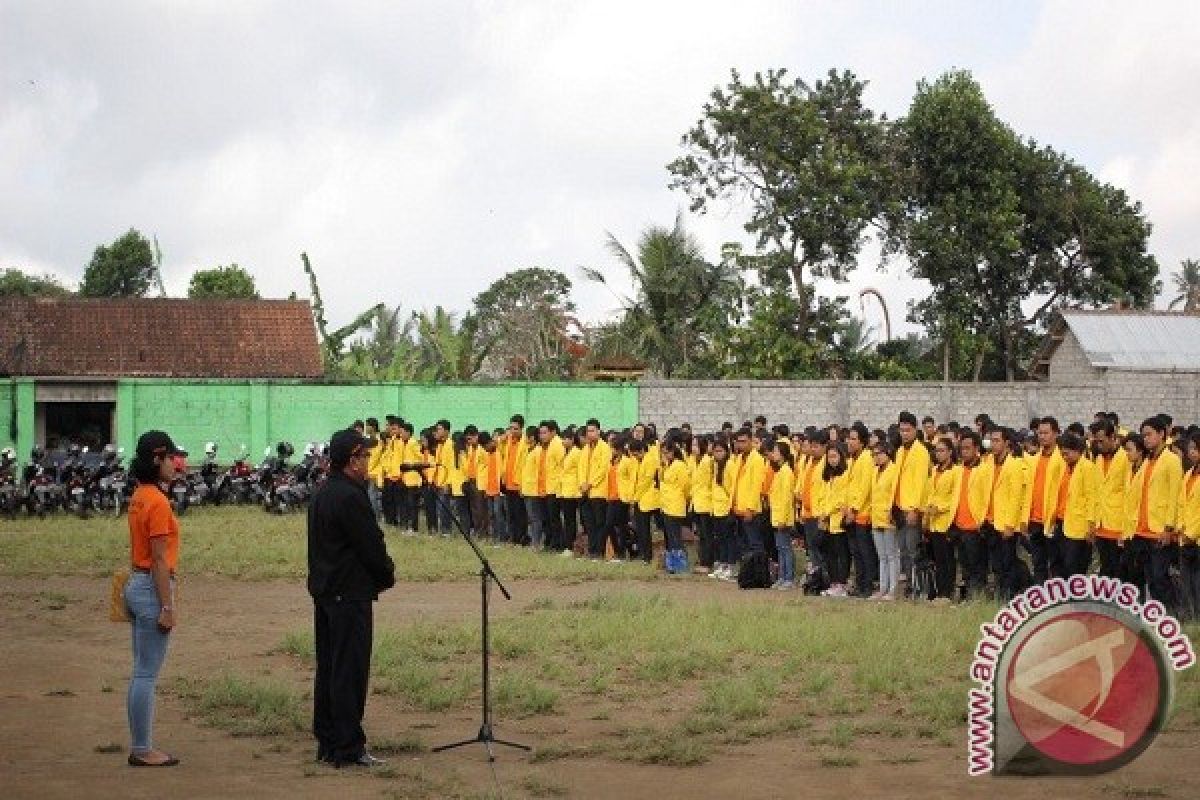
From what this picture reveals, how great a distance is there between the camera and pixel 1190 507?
14.6 meters

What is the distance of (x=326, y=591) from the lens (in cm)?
985

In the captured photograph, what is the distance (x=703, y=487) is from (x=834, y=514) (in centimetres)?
293

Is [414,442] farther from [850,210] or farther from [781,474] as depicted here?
[850,210]

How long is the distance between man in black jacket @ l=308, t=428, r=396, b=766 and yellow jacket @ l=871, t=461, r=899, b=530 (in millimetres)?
8472

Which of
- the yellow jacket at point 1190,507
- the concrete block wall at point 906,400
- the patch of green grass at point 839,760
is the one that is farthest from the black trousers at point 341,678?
the concrete block wall at point 906,400

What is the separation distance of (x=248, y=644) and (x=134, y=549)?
522 cm

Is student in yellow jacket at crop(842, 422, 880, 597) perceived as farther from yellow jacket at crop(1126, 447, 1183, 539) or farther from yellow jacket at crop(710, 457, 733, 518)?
yellow jacket at crop(1126, 447, 1183, 539)

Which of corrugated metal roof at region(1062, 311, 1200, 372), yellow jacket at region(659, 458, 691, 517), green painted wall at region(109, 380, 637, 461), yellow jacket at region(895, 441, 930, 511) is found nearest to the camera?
yellow jacket at region(895, 441, 930, 511)

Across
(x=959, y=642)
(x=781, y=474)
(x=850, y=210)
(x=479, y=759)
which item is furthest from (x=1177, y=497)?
(x=850, y=210)

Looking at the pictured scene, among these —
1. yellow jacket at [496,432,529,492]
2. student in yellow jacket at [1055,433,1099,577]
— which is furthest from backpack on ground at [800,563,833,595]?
yellow jacket at [496,432,529,492]

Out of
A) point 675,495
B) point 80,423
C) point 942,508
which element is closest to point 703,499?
point 675,495

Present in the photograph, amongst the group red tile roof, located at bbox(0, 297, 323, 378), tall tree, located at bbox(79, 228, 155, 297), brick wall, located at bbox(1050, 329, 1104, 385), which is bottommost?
brick wall, located at bbox(1050, 329, 1104, 385)

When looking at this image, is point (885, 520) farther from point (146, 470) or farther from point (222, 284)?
point (222, 284)

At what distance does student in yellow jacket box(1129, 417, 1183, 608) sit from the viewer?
1488cm
